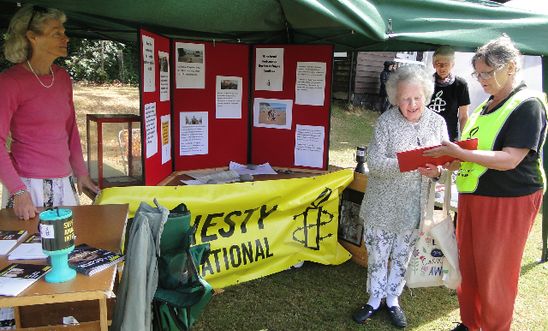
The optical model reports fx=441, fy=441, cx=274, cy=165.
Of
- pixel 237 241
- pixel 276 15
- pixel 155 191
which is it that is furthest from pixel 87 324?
pixel 276 15

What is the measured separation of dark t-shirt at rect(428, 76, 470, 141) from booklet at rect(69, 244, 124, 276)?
293 cm

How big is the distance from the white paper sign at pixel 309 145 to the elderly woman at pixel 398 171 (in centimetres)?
100

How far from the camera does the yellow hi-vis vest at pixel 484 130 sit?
2.32 m

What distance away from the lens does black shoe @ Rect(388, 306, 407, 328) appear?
9.71 ft

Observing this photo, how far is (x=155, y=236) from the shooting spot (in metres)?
1.78

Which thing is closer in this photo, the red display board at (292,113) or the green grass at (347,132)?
the red display board at (292,113)

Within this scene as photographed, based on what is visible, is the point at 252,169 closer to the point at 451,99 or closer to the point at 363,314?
the point at 363,314

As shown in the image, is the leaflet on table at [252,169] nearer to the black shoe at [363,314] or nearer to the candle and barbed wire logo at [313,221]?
the candle and barbed wire logo at [313,221]

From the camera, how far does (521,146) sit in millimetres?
2252

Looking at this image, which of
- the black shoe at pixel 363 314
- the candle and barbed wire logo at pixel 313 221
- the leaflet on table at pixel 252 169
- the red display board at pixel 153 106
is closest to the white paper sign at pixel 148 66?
the red display board at pixel 153 106

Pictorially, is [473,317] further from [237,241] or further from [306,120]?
[306,120]

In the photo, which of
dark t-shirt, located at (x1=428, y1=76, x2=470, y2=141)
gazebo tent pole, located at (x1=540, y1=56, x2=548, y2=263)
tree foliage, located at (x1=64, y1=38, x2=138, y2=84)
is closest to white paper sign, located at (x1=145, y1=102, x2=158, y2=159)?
dark t-shirt, located at (x1=428, y1=76, x2=470, y2=141)

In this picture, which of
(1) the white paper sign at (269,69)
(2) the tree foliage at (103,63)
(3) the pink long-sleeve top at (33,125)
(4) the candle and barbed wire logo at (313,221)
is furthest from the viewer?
(2) the tree foliage at (103,63)

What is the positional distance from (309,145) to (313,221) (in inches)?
26.4
